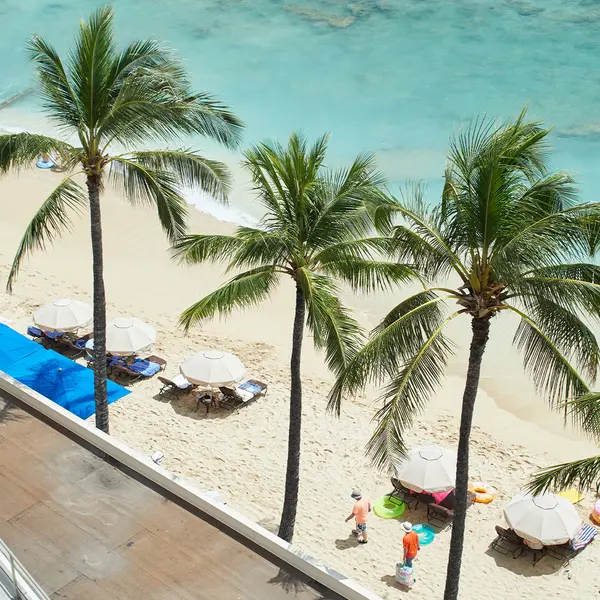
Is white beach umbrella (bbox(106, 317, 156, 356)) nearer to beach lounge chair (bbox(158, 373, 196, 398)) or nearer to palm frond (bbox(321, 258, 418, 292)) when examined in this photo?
beach lounge chair (bbox(158, 373, 196, 398))

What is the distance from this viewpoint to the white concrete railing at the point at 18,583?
8.75m

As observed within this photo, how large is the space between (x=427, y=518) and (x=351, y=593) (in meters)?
8.59

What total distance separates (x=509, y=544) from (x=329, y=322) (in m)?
7.02

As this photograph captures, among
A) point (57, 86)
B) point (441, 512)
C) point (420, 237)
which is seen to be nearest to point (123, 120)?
point (57, 86)

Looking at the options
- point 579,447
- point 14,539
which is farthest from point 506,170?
point 579,447

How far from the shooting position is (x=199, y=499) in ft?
40.9

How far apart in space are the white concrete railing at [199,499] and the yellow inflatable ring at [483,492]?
298 inches

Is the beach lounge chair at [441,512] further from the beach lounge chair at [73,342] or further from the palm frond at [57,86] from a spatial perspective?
the beach lounge chair at [73,342]

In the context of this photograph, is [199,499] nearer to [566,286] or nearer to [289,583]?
[289,583]

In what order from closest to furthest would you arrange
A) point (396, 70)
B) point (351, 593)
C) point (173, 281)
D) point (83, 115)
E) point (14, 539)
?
1. point (351, 593)
2. point (14, 539)
3. point (83, 115)
4. point (173, 281)
5. point (396, 70)

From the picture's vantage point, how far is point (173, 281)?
97.7ft

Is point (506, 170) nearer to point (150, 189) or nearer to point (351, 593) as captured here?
point (351, 593)

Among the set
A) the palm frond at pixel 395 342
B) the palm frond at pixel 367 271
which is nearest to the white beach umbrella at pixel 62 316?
the palm frond at pixel 367 271

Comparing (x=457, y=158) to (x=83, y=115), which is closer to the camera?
(x=457, y=158)
